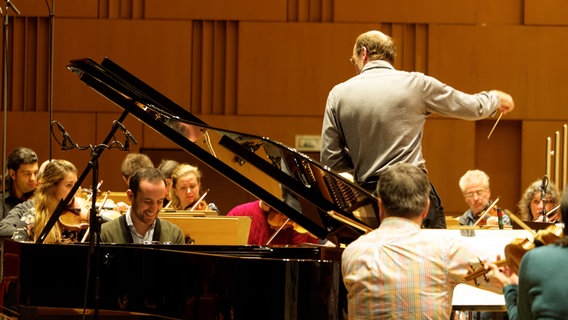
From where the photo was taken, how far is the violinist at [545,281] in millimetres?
2328

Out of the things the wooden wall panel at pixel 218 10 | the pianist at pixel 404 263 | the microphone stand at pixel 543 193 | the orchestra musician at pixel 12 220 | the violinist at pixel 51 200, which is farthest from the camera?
the wooden wall panel at pixel 218 10

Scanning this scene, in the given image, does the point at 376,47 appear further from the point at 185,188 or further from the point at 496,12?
the point at 496,12

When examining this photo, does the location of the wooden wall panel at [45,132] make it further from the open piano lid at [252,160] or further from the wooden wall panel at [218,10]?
the open piano lid at [252,160]

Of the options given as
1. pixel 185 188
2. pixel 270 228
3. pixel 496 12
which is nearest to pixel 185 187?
pixel 185 188

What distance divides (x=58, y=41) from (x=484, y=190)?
441 cm

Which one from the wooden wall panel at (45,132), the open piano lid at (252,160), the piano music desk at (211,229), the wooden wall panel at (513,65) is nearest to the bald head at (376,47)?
the open piano lid at (252,160)

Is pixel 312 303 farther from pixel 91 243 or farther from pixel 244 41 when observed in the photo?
pixel 244 41

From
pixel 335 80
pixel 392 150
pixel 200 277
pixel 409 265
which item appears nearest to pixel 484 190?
pixel 335 80

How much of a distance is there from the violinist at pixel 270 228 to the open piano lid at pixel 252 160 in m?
2.03

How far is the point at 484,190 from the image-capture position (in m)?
6.69

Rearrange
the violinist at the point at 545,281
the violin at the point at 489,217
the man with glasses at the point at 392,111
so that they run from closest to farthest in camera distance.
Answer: the violinist at the point at 545,281 < the man with glasses at the point at 392,111 < the violin at the point at 489,217

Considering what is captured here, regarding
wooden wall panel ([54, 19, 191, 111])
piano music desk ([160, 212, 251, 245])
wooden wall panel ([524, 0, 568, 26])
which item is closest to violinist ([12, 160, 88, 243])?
piano music desk ([160, 212, 251, 245])

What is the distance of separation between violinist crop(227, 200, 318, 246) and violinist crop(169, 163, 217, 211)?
0.56 meters

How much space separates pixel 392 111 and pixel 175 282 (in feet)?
3.75
